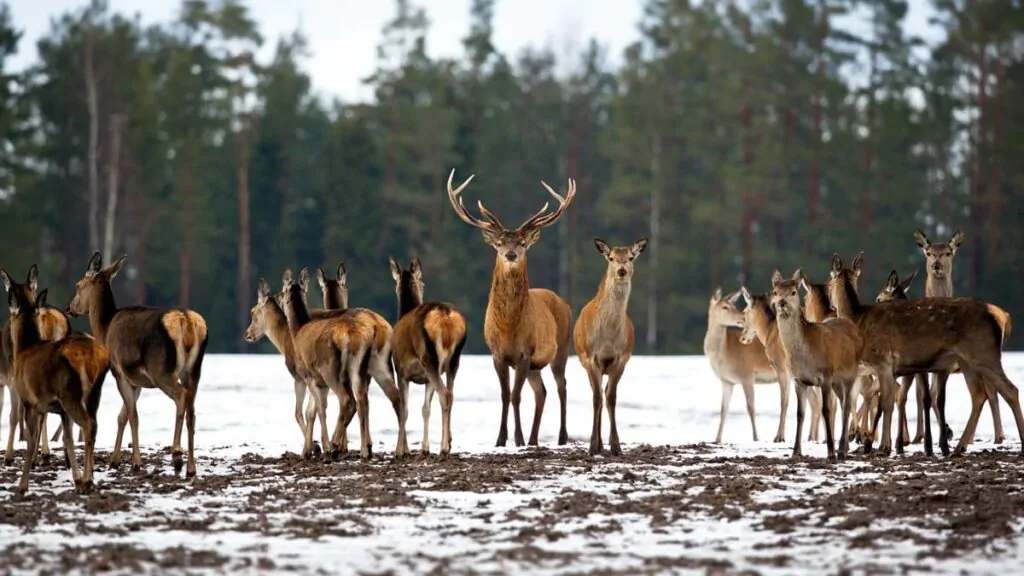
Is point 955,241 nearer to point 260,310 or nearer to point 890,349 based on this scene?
point 890,349

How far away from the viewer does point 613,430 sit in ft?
46.8

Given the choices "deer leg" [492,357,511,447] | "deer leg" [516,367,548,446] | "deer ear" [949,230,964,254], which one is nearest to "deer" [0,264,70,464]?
"deer leg" [492,357,511,447]

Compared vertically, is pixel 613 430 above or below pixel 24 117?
below

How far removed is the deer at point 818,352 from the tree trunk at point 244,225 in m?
38.7

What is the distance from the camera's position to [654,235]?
51.2m

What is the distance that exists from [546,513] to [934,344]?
5327 mm

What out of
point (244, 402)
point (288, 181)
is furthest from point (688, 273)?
point (244, 402)

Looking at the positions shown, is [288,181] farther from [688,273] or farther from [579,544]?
[579,544]

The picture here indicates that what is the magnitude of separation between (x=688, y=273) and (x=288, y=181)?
15.2 metres

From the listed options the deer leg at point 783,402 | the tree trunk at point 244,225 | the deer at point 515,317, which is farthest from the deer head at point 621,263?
the tree trunk at point 244,225

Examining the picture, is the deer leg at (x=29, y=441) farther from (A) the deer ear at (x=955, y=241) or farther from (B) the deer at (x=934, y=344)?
(A) the deer ear at (x=955, y=241)

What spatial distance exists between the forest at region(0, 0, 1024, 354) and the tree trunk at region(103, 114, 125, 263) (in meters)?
0.10

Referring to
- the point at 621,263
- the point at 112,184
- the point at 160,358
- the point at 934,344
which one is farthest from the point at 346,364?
the point at 112,184

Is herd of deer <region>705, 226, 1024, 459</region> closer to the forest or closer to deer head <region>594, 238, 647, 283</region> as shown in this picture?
deer head <region>594, 238, 647, 283</region>
